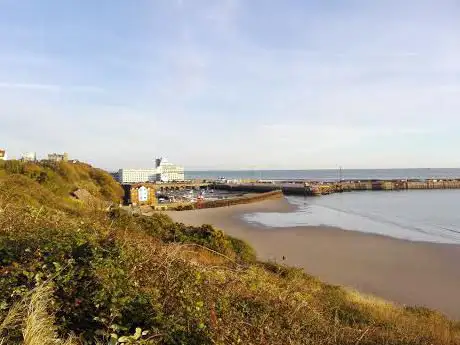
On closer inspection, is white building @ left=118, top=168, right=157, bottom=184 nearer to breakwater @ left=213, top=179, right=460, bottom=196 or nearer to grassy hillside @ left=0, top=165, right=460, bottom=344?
breakwater @ left=213, top=179, right=460, bottom=196

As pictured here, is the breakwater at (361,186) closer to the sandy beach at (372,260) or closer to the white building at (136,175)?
the white building at (136,175)

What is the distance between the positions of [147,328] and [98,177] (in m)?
48.8

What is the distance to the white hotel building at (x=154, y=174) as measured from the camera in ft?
352

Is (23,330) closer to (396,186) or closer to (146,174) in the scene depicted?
(396,186)

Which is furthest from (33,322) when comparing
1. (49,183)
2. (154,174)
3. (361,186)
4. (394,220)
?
(154,174)

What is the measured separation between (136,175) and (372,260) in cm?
9626

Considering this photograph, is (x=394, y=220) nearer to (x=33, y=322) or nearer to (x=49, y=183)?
(x=49, y=183)

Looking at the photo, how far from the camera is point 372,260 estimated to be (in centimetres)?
1959

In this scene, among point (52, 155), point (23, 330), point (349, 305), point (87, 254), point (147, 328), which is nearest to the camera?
point (23, 330)

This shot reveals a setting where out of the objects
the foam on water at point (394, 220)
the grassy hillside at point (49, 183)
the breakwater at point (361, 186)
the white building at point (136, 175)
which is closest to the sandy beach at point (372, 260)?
the foam on water at point (394, 220)

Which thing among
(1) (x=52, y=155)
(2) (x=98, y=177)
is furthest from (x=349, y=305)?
(1) (x=52, y=155)

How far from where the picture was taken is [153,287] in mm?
4609

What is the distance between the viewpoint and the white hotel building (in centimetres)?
10733

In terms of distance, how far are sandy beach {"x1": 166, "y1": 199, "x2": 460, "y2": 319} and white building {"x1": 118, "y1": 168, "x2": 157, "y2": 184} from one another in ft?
268
